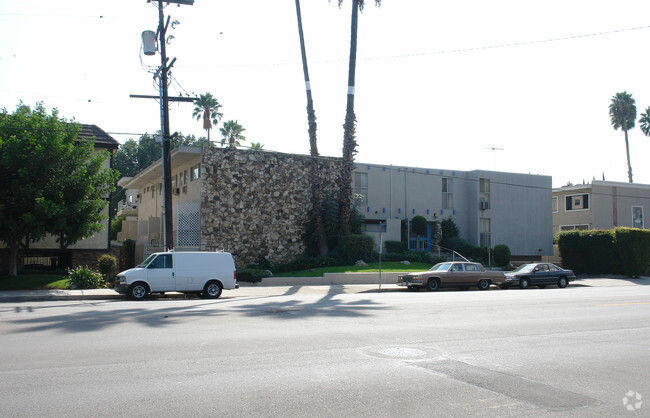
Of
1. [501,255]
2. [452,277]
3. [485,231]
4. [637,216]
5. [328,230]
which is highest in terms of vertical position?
[637,216]

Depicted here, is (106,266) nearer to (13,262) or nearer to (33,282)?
(33,282)

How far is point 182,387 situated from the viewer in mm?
6648

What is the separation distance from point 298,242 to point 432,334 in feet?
75.6

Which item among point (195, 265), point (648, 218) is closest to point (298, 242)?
point (195, 265)

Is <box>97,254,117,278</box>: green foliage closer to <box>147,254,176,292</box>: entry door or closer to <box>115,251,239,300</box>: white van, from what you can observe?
<box>115,251,239,300</box>: white van

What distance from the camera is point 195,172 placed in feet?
107

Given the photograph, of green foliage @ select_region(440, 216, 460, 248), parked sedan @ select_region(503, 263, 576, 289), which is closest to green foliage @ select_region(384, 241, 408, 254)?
green foliage @ select_region(440, 216, 460, 248)

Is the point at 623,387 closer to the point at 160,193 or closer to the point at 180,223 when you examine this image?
the point at 180,223

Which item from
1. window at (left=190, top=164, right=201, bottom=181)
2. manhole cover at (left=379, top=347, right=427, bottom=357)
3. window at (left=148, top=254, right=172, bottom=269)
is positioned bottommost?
manhole cover at (left=379, top=347, right=427, bottom=357)

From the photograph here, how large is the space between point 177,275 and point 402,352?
12.6 m

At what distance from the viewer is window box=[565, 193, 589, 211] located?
162 feet

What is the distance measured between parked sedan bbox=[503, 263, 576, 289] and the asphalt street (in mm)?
13772

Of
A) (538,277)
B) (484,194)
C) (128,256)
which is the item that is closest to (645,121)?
(484,194)

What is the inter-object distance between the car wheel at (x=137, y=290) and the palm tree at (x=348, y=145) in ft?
51.7
